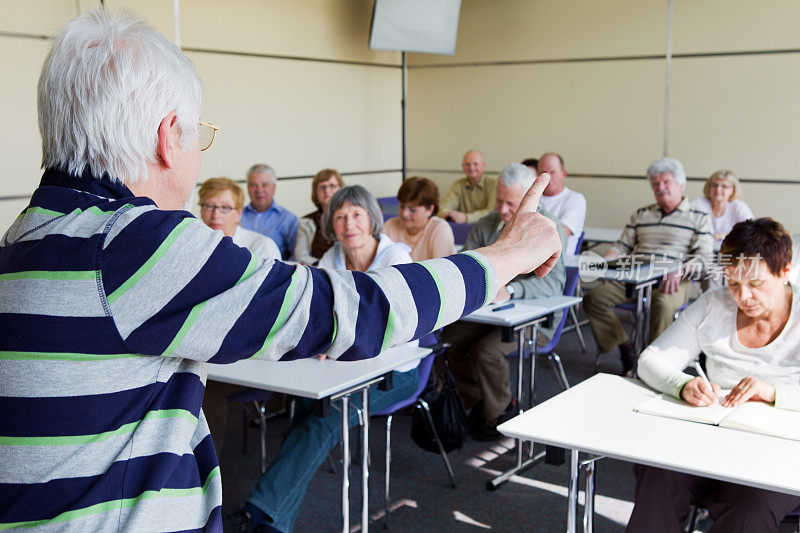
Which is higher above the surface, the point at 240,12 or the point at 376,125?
the point at 240,12

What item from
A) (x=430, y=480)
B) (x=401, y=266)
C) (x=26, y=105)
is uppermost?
(x=26, y=105)

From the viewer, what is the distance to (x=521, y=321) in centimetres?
359

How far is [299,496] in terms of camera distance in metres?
2.88

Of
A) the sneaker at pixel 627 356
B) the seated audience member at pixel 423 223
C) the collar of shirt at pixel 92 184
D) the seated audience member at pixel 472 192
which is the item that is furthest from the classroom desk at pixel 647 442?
the seated audience member at pixel 472 192

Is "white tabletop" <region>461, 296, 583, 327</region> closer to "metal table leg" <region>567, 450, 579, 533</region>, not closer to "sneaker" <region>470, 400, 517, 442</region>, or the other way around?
"sneaker" <region>470, 400, 517, 442</region>

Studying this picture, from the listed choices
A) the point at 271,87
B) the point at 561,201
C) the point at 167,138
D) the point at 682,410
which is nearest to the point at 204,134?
the point at 167,138

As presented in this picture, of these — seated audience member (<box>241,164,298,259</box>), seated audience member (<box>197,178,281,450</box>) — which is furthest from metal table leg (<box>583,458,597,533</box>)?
seated audience member (<box>241,164,298,259</box>)

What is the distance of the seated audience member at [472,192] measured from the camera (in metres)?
7.28

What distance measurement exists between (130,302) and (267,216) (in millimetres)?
4650

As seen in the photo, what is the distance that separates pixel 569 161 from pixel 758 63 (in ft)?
6.05

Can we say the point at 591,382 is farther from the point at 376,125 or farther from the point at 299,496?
the point at 376,125

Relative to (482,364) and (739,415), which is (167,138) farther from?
(482,364)

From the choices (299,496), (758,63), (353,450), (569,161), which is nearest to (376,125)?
(569,161)

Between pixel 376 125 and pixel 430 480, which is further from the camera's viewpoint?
pixel 376 125
